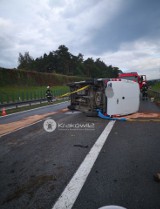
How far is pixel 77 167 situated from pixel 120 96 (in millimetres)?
5051

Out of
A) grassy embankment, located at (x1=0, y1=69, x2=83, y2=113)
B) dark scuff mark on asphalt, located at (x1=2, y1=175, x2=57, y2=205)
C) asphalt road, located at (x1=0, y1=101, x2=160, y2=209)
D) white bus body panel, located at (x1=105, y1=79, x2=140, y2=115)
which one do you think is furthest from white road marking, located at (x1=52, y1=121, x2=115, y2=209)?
grassy embankment, located at (x1=0, y1=69, x2=83, y2=113)

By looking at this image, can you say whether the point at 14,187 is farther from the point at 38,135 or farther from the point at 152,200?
the point at 38,135

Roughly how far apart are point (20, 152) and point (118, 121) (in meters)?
4.42

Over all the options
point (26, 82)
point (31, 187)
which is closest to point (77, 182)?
point (31, 187)

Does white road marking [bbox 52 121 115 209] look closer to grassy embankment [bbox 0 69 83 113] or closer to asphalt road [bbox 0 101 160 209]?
asphalt road [bbox 0 101 160 209]

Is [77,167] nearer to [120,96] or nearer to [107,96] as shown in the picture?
[107,96]

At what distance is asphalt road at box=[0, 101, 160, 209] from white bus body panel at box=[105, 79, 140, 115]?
230cm

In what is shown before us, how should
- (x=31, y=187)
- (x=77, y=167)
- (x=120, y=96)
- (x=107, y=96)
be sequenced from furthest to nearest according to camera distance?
(x=120, y=96)
(x=107, y=96)
(x=77, y=167)
(x=31, y=187)

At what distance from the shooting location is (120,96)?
308 inches

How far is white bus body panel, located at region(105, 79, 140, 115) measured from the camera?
757cm

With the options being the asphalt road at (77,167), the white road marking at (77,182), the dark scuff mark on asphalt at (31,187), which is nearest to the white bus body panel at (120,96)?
the asphalt road at (77,167)

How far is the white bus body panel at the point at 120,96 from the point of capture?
757 centimetres

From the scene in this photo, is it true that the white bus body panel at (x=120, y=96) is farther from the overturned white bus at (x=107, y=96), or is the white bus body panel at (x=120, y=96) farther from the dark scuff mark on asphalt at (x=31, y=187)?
the dark scuff mark on asphalt at (x=31, y=187)

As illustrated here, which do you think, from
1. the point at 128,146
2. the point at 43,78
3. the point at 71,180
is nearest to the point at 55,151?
the point at 71,180
